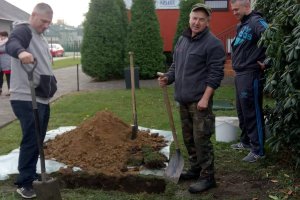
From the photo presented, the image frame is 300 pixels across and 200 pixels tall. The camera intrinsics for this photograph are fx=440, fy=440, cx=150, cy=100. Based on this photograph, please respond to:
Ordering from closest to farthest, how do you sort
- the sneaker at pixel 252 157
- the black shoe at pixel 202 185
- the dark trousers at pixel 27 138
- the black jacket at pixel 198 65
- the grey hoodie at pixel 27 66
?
the grey hoodie at pixel 27 66, the dark trousers at pixel 27 138, the black jacket at pixel 198 65, the black shoe at pixel 202 185, the sneaker at pixel 252 157

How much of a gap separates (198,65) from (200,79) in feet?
0.48

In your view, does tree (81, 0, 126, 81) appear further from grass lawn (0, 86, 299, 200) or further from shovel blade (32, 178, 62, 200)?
shovel blade (32, 178, 62, 200)

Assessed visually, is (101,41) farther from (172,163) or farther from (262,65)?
(172,163)

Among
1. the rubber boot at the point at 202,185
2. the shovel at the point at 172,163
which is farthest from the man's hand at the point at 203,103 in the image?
the rubber boot at the point at 202,185

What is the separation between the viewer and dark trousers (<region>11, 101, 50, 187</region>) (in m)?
4.32

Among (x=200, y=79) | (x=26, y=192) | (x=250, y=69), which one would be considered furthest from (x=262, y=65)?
(x=26, y=192)

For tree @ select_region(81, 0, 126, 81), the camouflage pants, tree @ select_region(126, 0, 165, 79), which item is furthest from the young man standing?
tree @ select_region(81, 0, 126, 81)

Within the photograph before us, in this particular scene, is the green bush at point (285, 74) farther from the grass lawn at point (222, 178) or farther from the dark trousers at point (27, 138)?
the dark trousers at point (27, 138)

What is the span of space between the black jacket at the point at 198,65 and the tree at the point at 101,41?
35.8ft

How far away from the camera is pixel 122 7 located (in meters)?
16.6

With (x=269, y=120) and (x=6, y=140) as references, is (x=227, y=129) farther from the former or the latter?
(x=6, y=140)

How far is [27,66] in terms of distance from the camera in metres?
4.18

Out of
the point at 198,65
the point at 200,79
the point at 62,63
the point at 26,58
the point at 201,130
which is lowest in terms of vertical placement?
the point at 62,63

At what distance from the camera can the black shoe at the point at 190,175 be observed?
498cm
